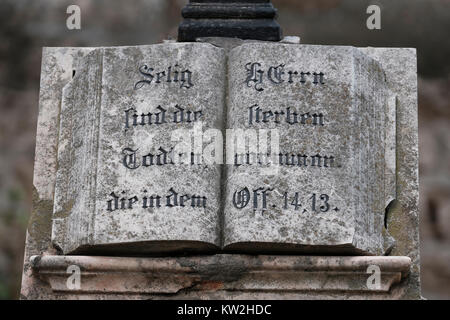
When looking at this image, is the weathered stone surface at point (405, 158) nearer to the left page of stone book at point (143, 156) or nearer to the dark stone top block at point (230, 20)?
the dark stone top block at point (230, 20)

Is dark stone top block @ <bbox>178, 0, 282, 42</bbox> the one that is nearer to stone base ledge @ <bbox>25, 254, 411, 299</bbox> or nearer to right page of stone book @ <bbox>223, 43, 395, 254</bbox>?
right page of stone book @ <bbox>223, 43, 395, 254</bbox>

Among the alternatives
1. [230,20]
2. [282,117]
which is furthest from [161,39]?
[282,117]

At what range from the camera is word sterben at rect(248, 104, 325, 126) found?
4.95 meters

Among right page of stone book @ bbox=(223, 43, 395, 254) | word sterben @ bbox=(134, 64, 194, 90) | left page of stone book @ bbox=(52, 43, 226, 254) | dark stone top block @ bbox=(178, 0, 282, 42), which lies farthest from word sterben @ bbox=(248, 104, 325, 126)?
dark stone top block @ bbox=(178, 0, 282, 42)

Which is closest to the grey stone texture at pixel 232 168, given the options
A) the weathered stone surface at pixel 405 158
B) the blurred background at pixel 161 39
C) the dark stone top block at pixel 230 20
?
the weathered stone surface at pixel 405 158

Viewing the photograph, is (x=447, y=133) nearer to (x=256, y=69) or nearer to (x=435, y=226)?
(x=435, y=226)

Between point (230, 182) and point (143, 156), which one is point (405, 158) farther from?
point (143, 156)

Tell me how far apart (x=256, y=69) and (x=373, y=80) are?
427 millimetres

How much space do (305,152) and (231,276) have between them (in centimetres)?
47

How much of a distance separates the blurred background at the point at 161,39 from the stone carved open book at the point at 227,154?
7.84 ft

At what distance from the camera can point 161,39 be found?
24.3ft

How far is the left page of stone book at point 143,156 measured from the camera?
485 cm

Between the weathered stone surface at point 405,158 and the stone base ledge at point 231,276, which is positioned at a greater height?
the weathered stone surface at point 405,158
